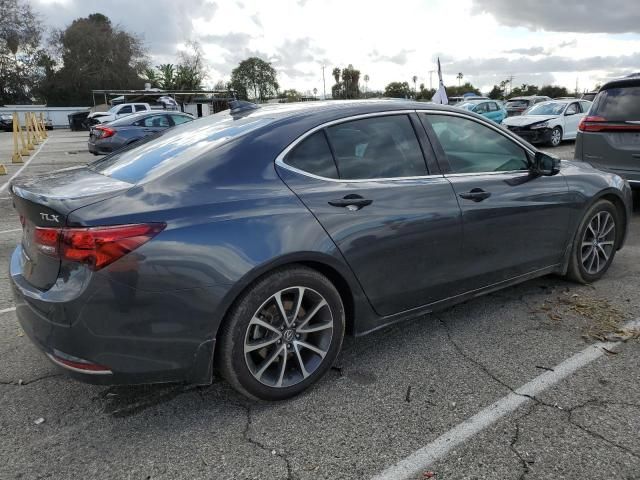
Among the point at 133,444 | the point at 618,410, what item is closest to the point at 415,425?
the point at 618,410

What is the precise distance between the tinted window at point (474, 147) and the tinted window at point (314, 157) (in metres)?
0.87

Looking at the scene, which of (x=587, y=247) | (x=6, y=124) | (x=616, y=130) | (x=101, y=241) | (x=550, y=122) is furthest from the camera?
(x=6, y=124)

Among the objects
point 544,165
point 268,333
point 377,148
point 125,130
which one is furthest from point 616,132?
point 125,130

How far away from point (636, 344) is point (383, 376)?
5.72 feet

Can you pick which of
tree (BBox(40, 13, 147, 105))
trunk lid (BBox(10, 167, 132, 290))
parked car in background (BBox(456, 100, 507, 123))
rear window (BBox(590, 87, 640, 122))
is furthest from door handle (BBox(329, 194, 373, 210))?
tree (BBox(40, 13, 147, 105))

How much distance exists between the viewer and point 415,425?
8.74 ft

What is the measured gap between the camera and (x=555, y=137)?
667 inches

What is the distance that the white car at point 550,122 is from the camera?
54.7ft

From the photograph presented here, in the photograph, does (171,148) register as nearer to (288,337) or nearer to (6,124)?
(288,337)

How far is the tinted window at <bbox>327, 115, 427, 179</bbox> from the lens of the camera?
309 cm

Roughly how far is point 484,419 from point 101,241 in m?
2.06

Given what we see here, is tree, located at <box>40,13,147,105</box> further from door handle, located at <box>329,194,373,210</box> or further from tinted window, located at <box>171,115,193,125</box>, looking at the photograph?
door handle, located at <box>329,194,373,210</box>

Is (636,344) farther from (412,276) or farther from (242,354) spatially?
(242,354)

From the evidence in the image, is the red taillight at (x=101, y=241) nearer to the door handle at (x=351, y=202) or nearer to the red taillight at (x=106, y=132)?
the door handle at (x=351, y=202)
